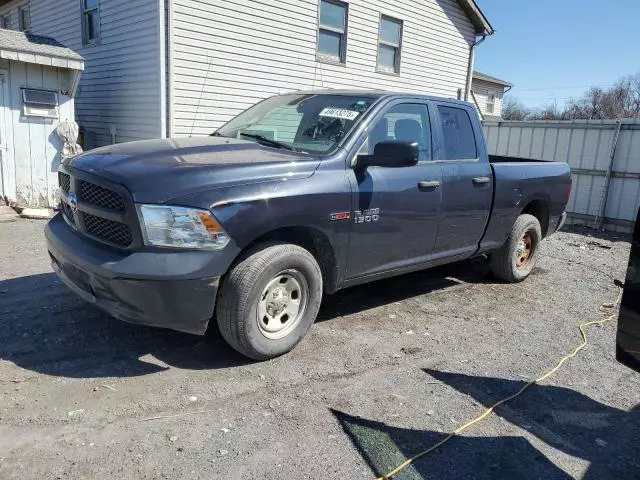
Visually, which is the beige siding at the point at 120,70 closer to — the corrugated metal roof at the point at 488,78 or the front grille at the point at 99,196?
the front grille at the point at 99,196

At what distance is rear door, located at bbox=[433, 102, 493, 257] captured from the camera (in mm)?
4828

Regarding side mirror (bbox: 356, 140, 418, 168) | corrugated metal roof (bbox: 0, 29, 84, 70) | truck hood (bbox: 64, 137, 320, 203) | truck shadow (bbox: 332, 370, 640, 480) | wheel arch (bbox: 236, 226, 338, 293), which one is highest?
corrugated metal roof (bbox: 0, 29, 84, 70)

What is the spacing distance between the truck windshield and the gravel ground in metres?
1.55

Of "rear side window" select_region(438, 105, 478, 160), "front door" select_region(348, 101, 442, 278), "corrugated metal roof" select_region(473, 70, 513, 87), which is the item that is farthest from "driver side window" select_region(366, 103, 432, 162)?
"corrugated metal roof" select_region(473, 70, 513, 87)

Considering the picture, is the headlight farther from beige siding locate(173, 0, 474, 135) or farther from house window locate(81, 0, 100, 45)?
house window locate(81, 0, 100, 45)

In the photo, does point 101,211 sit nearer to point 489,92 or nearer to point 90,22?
point 90,22

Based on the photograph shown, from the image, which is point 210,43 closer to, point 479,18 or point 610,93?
point 479,18

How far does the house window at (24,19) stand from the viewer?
14672mm

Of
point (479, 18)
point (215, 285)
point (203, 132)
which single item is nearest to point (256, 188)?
point (215, 285)

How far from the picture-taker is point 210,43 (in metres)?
10.2

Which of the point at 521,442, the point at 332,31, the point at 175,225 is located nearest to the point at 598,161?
the point at 332,31

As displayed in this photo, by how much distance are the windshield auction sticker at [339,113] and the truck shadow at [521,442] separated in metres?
2.17

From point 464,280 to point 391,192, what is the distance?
8.32 feet

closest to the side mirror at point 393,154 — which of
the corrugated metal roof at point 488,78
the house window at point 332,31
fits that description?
the house window at point 332,31
